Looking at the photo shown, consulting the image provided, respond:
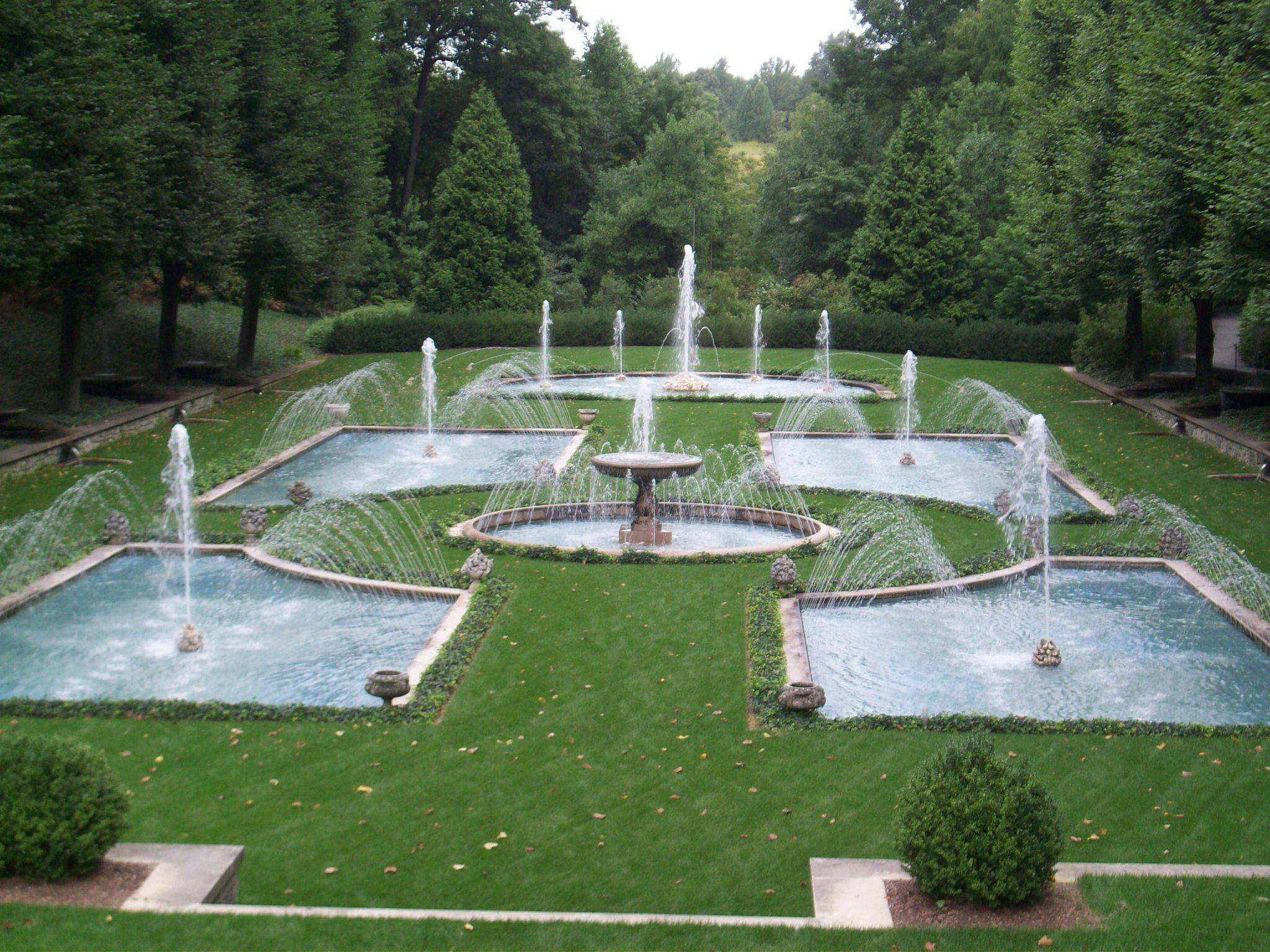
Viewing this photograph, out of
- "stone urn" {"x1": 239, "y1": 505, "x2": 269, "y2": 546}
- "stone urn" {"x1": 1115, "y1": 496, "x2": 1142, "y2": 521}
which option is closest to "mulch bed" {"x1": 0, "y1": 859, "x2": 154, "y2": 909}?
"stone urn" {"x1": 239, "y1": 505, "x2": 269, "y2": 546}

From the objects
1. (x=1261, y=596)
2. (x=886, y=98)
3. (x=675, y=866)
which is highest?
(x=886, y=98)

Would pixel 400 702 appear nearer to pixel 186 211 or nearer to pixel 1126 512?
pixel 1126 512

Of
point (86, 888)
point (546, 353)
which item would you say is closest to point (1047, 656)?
point (86, 888)

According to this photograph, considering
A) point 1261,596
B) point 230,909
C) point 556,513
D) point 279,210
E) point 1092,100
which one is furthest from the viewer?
point 279,210

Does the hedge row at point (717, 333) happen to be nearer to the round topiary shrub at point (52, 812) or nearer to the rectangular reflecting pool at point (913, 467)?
the rectangular reflecting pool at point (913, 467)

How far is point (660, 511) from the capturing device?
18.3 m

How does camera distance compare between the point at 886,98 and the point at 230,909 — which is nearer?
the point at 230,909

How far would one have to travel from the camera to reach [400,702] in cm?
1045

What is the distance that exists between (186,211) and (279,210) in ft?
13.9

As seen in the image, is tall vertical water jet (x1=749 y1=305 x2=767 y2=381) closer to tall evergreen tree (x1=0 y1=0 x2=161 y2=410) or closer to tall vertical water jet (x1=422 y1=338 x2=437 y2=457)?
tall vertical water jet (x1=422 y1=338 x2=437 y2=457)

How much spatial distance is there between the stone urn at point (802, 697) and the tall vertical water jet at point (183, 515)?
18.7 feet

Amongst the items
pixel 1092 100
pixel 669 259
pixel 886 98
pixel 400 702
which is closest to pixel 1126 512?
pixel 400 702

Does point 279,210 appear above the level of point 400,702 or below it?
above

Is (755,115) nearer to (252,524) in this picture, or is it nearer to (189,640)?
(252,524)
